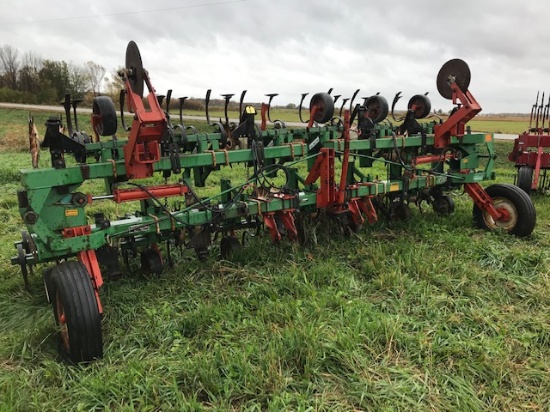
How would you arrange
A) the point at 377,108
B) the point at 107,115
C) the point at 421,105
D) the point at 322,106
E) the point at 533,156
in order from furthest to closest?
1. the point at 533,156
2. the point at 421,105
3. the point at 377,108
4. the point at 322,106
5. the point at 107,115

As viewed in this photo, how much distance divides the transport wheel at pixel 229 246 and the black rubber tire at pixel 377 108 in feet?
9.02

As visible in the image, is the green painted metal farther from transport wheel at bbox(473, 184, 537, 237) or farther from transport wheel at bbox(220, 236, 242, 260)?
transport wheel at bbox(473, 184, 537, 237)

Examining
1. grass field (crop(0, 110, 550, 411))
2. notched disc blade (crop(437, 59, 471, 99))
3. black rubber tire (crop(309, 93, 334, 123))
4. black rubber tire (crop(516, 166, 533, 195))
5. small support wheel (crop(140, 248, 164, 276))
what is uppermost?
notched disc blade (crop(437, 59, 471, 99))

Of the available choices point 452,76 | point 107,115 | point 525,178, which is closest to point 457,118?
point 452,76

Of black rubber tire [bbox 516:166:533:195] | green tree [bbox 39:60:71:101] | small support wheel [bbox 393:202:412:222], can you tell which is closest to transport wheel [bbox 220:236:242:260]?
small support wheel [bbox 393:202:412:222]

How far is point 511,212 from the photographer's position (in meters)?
6.03

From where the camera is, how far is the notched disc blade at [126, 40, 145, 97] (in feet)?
12.0

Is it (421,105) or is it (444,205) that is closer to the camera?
(421,105)

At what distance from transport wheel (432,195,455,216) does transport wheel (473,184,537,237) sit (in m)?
0.56

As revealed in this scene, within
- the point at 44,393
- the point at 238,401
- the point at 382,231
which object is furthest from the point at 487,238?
the point at 44,393

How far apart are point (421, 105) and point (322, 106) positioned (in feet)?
6.21

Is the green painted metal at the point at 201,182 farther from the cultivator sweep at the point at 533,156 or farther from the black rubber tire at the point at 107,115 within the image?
the cultivator sweep at the point at 533,156

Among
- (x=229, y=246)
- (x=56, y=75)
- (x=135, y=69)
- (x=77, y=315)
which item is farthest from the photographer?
(x=56, y=75)

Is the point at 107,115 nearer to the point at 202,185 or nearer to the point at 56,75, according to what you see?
the point at 202,185
